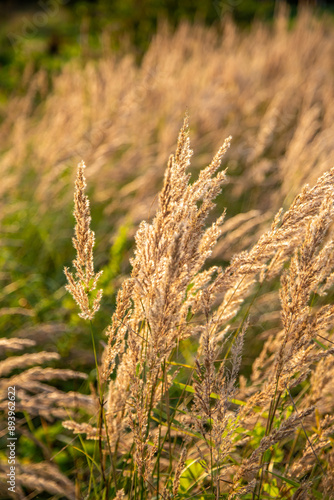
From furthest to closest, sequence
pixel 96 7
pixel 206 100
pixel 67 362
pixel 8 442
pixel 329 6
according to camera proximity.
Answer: pixel 329 6
pixel 96 7
pixel 206 100
pixel 67 362
pixel 8 442

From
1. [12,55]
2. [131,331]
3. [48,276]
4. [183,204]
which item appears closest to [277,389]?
[131,331]

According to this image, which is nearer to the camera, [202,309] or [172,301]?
[172,301]

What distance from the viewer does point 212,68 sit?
4879 millimetres

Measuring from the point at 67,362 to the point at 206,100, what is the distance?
257cm

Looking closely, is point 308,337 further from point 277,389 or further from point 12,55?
point 12,55

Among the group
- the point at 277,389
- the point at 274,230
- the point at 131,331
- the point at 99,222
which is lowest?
the point at 277,389

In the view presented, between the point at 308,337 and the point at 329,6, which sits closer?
the point at 308,337

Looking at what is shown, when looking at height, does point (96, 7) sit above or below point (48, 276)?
above

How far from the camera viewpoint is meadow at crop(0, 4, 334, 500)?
3.70 feet

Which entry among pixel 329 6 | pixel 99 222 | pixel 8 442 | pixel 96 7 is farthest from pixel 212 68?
pixel 329 6

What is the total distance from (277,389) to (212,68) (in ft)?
13.9

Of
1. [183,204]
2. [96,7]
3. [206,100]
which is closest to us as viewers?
[183,204]

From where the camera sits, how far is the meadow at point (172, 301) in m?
1.13

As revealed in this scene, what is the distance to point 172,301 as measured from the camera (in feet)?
3.44
